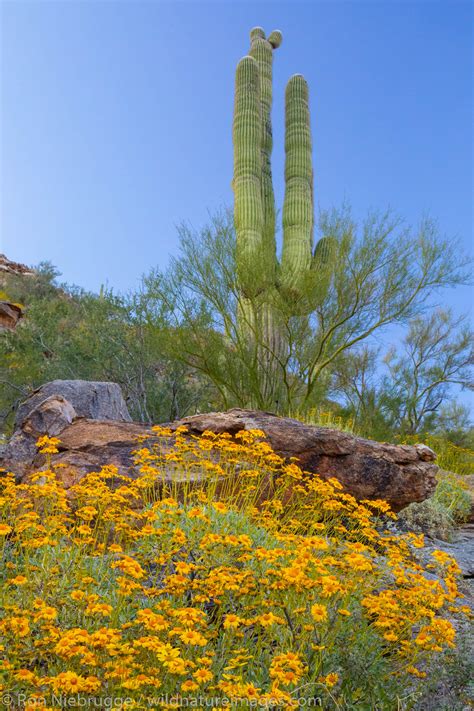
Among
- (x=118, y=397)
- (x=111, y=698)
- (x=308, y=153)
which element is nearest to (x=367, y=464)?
(x=118, y=397)

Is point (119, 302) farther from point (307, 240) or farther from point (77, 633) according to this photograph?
point (77, 633)

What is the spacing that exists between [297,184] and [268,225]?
2.03 m

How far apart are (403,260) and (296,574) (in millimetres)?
10238

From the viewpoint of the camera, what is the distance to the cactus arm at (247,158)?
41.5ft

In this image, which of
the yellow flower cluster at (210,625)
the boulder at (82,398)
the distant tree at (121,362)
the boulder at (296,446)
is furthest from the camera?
the distant tree at (121,362)

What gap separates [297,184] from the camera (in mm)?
13734

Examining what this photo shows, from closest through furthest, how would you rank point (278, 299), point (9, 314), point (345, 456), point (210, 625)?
1. point (210, 625)
2. point (345, 456)
3. point (278, 299)
4. point (9, 314)

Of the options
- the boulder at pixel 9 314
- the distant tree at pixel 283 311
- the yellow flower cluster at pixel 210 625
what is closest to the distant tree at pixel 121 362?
the distant tree at pixel 283 311

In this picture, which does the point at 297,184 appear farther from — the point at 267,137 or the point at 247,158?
the point at 267,137

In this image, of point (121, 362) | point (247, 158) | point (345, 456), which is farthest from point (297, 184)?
→ point (345, 456)

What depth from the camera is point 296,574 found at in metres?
2.37

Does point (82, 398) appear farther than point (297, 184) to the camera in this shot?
No

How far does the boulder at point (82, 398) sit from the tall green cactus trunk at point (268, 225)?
4072mm

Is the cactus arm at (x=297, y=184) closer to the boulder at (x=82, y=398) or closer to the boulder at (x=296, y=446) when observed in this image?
the boulder at (x=82, y=398)
